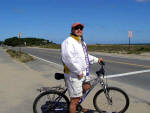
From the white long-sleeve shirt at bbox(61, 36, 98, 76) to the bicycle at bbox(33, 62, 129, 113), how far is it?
42 cm

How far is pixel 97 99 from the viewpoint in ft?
16.5

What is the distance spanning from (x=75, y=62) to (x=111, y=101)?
138 cm

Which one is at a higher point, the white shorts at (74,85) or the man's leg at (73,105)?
A: the white shorts at (74,85)

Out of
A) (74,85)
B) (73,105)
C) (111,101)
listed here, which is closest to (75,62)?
(74,85)

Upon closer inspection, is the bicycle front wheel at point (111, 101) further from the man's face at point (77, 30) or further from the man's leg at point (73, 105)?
the man's face at point (77, 30)

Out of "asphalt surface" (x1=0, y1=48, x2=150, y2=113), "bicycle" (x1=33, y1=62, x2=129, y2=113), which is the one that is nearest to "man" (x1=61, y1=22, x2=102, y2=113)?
"bicycle" (x1=33, y1=62, x2=129, y2=113)

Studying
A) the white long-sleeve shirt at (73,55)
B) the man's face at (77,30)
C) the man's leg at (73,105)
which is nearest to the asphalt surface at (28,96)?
the man's leg at (73,105)

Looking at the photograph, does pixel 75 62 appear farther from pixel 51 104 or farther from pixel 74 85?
pixel 51 104

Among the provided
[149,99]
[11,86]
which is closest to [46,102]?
[149,99]

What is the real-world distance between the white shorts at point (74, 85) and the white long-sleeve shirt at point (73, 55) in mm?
139

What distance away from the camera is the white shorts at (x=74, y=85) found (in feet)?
14.1

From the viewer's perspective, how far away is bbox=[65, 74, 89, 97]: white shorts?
14.1ft

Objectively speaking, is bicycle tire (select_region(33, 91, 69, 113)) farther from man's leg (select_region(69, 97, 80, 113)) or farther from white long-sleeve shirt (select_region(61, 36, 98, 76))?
white long-sleeve shirt (select_region(61, 36, 98, 76))

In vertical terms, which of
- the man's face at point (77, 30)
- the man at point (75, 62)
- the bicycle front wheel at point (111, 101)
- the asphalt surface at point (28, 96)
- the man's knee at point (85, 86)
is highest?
the man's face at point (77, 30)
